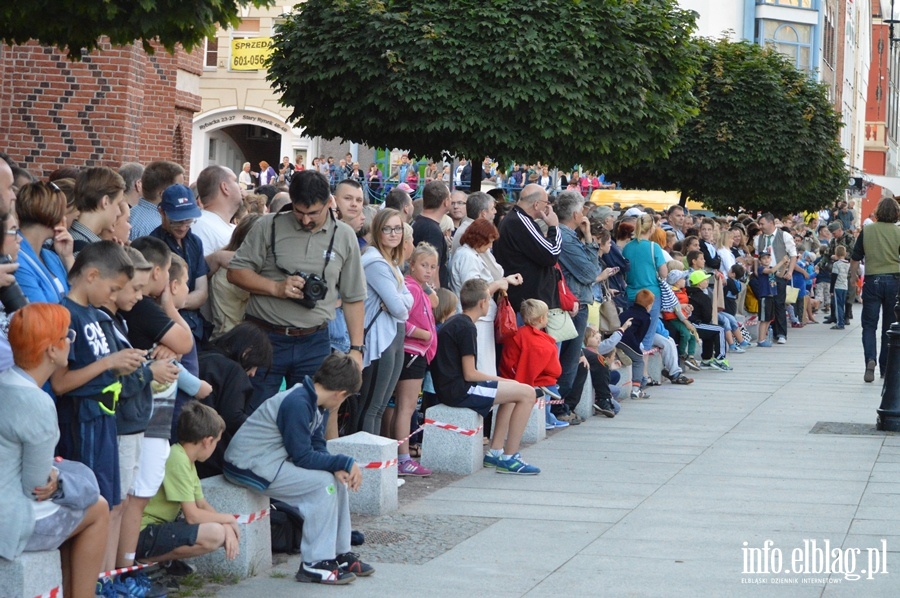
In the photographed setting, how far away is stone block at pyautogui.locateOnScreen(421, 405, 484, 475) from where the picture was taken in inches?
388

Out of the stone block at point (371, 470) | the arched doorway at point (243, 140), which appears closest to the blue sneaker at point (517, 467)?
the stone block at point (371, 470)

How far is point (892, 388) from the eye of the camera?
1181cm

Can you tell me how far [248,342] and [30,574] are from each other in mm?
2448

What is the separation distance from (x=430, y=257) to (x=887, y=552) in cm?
395

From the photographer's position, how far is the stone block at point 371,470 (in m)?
8.20

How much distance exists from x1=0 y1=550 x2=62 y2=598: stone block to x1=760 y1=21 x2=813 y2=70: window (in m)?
48.6

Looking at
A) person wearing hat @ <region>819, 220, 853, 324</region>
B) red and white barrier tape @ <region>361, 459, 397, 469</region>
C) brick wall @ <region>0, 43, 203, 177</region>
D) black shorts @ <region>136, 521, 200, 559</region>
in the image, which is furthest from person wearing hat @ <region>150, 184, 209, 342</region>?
person wearing hat @ <region>819, 220, 853, 324</region>

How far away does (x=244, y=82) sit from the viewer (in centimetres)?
4647

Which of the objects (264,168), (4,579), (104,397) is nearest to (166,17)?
(104,397)

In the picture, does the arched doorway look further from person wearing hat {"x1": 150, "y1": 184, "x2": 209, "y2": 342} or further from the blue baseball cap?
the blue baseball cap

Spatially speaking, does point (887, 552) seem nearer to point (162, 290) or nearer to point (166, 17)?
point (162, 290)

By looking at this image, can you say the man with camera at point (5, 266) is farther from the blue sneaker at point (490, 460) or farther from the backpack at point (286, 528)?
the blue sneaker at point (490, 460)

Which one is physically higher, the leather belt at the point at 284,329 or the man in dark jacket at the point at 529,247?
the man in dark jacket at the point at 529,247

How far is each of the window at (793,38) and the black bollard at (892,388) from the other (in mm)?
41153
